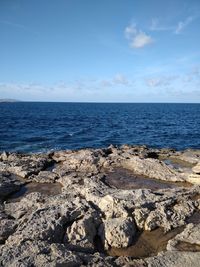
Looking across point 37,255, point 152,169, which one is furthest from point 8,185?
point 152,169

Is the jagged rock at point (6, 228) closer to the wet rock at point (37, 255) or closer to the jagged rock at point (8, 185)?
the wet rock at point (37, 255)

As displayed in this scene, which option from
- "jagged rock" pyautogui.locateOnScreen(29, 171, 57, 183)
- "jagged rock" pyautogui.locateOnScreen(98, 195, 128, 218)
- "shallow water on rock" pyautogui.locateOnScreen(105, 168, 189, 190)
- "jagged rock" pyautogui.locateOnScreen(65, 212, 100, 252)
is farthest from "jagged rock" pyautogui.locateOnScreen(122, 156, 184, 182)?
"jagged rock" pyautogui.locateOnScreen(65, 212, 100, 252)

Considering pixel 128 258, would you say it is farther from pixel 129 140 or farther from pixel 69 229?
pixel 129 140

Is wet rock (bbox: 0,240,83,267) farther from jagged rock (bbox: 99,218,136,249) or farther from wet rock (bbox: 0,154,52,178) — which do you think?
wet rock (bbox: 0,154,52,178)

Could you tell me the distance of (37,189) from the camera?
20.4 meters

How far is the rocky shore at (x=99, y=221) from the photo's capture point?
11.1 meters

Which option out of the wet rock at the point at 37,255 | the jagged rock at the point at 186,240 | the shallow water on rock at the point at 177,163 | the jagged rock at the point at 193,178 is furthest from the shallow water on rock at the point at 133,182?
the wet rock at the point at 37,255

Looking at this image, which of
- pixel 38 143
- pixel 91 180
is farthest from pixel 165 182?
pixel 38 143

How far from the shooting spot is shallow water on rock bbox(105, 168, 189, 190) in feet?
68.5

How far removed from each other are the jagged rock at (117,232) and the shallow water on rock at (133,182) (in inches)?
251

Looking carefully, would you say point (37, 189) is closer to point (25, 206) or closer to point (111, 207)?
point (25, 206)

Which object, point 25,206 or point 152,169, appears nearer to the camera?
point 25,206

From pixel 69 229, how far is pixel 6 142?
1377 inches

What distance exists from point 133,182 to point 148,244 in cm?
839
